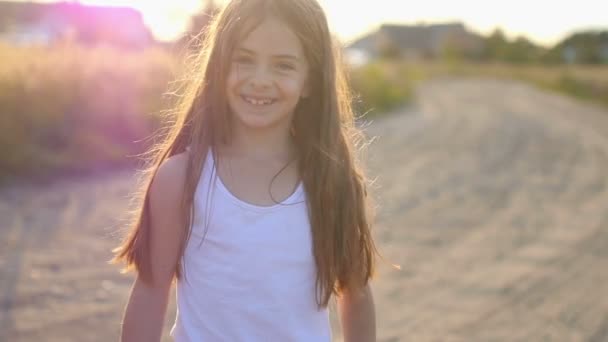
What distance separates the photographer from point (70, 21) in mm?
34125

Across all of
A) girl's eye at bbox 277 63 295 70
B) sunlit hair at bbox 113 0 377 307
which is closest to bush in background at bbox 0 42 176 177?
sunlit hair at bbox 113 0 377 307

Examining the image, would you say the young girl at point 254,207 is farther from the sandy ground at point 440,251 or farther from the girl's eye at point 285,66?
the sandy ground at point 440,251

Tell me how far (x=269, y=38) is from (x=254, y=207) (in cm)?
39

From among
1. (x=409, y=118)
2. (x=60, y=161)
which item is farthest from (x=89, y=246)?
(x=409, y=118)

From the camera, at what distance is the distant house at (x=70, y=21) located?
2767 cm

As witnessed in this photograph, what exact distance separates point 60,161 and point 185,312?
22.5 ft

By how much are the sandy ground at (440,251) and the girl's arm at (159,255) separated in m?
2.33

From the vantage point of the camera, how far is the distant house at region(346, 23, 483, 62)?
201ft

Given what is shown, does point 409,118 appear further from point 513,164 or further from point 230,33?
point 230,33

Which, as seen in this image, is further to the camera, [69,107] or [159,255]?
[69,107]

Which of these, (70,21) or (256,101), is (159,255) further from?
(70,21)

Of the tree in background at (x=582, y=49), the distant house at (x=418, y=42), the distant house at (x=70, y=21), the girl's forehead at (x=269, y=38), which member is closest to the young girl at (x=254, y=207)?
the girl's forehead at (x=269, y=38)

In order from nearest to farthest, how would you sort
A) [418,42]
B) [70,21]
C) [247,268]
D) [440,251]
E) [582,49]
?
[247,268] < [440,251] < [70,21] < [582,49] < [418,42]

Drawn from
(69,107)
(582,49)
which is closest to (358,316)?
(69,107)
